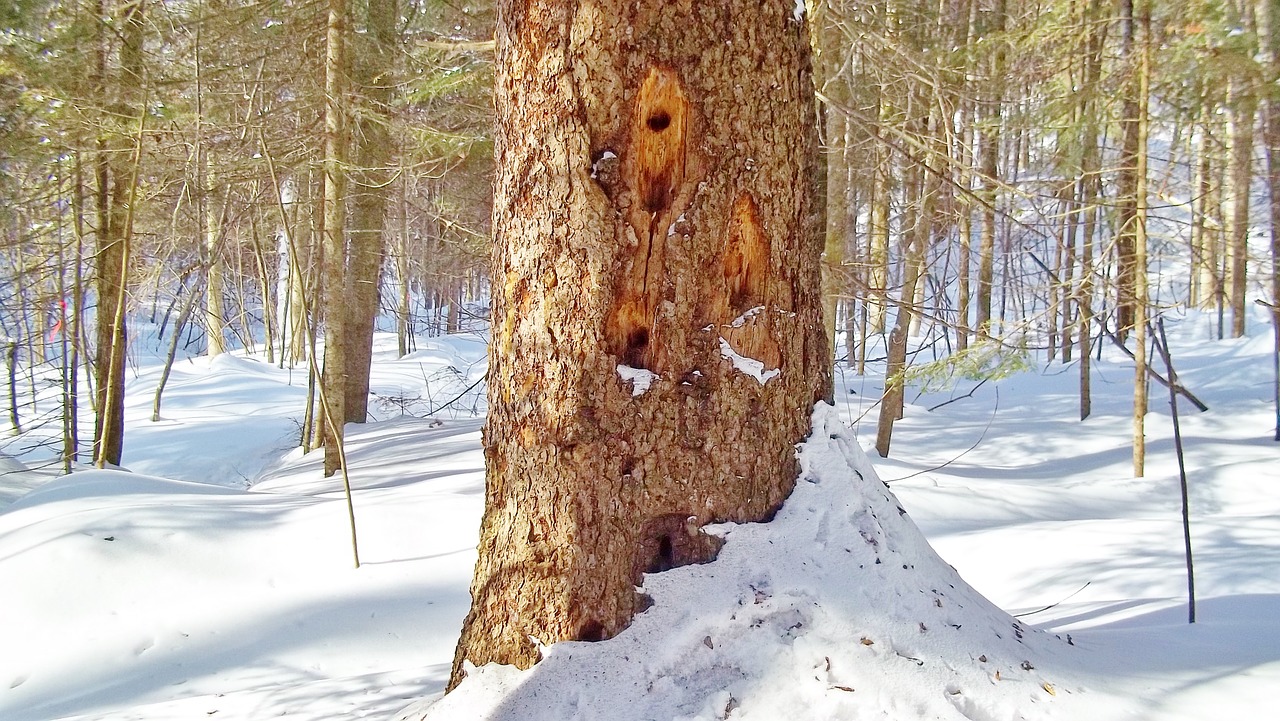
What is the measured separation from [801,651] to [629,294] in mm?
870

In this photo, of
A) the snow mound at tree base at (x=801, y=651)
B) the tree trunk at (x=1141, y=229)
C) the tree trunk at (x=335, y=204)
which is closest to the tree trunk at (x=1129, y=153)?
the tree trunk at (x=1141, y=229)

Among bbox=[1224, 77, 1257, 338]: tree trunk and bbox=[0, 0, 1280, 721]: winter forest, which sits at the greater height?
bbox=[1224, 77, 1257, 338]: tree trunk

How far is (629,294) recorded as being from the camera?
1.78 metres

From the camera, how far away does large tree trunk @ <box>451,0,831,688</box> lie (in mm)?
1765

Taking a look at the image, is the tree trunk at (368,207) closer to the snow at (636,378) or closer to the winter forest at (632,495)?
the winter forest at (632,495)

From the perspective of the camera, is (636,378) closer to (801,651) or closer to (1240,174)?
(801,651)

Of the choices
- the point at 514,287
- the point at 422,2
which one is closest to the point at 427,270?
the point at 422,2

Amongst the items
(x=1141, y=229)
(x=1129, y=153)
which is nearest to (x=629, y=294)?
(x=1141, y=229)

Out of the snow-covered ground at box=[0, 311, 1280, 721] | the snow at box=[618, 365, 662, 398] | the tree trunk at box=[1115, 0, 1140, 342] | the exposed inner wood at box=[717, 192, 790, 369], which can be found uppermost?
the tree trunk at box=[1115, 0, 1140, 342]

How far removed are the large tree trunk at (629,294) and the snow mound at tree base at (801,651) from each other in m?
0.08

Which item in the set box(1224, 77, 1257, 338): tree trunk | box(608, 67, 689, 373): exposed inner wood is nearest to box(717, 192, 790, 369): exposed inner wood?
box(608, 67, 689, 373): exposed inner wood

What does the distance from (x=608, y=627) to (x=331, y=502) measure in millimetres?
4048

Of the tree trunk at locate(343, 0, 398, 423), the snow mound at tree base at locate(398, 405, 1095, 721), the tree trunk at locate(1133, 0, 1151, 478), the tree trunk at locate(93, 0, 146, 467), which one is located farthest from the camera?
the tree trunk at locate(343, 0, 398, 423)

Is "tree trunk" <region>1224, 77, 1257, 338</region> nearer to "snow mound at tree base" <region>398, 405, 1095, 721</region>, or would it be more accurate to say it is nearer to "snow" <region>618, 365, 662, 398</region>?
"snow mound at tree base" <region>398, 405, 1095, 721</region>
